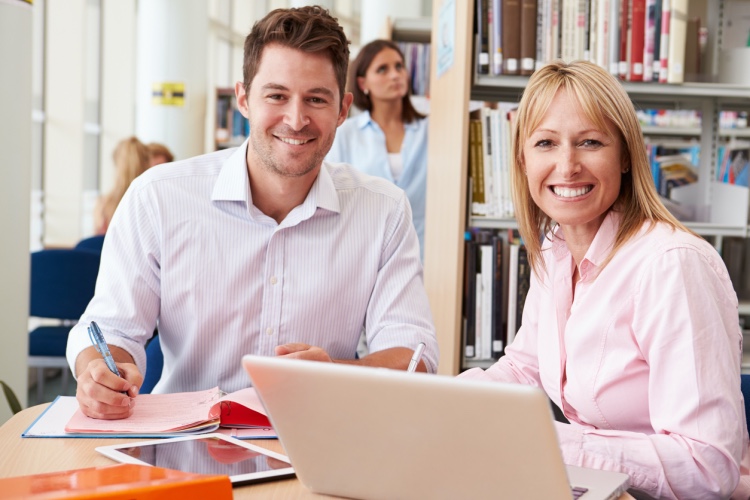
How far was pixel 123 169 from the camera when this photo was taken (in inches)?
193

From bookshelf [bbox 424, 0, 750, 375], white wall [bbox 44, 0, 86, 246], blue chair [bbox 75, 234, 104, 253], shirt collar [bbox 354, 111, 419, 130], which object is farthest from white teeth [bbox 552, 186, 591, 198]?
white wall [bbox 44, 0, 86, 246]

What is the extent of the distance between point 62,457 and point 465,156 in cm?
170

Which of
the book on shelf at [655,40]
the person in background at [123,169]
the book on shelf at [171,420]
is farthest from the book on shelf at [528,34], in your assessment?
the person in background at [123,169]

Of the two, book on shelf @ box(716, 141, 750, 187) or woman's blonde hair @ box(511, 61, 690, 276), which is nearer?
woman's blonde hair @ box(511, 61, 690, 276)

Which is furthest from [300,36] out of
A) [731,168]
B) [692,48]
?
[731,168]

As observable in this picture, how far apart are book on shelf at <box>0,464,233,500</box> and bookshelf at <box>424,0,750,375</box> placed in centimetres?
173

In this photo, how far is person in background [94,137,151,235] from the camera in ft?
16.0

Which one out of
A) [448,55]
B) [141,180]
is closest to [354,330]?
[141,180]

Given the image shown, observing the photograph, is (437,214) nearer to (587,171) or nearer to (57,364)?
(587,171)

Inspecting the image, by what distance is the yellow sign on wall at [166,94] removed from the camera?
22.5ft

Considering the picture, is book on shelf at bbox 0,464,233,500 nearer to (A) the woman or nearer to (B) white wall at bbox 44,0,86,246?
(A) the woman

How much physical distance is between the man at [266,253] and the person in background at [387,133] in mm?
1965

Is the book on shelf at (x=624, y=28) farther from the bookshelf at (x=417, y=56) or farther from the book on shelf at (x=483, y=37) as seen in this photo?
the bookshelf at (x=417, y=56)

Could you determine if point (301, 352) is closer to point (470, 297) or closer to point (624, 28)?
point (470, 297)
